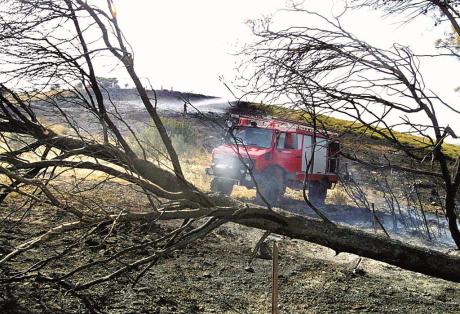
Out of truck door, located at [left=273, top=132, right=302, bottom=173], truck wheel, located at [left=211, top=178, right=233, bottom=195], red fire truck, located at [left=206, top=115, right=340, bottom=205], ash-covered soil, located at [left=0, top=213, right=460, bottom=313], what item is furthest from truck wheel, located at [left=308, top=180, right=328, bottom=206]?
ash-covered soil, located at [left=0, top=213, right=460, bottom=313]

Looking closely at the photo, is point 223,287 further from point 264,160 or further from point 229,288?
point 264,160

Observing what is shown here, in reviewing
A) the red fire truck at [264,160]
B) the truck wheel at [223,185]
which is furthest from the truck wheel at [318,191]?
the truck wheel at [223,185]

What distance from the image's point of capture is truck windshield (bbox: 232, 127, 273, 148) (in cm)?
1247

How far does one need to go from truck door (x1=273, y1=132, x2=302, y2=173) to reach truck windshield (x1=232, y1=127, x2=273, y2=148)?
0.25 m

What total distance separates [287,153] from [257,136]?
89 cm

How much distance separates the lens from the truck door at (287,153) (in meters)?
12.4

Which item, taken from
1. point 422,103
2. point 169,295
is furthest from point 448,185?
point 169,295

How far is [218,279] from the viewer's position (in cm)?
605

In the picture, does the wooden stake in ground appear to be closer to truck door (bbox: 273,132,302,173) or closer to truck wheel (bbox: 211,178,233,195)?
truck wheel (bbox: 211,178,233,195)

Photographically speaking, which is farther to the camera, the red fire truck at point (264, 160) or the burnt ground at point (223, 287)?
the red fire truck at point (264, 160)

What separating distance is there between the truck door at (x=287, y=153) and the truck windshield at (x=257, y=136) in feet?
0.83

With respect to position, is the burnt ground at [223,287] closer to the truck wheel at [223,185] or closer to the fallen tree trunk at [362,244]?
the fallen tree trunk at [362,244]

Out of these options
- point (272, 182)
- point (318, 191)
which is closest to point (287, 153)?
point (272, 182)

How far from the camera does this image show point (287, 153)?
41.2 ft
